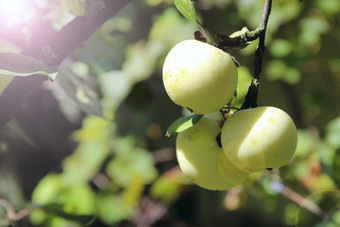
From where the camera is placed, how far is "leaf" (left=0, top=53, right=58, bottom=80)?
0.52 meters

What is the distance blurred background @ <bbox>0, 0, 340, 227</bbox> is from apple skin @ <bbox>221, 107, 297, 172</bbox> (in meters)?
0.75

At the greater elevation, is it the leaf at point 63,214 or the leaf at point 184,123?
the leaf at point 184,123

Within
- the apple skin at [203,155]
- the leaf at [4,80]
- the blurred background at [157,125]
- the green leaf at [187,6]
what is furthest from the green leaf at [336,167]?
the leaf at [4,80]

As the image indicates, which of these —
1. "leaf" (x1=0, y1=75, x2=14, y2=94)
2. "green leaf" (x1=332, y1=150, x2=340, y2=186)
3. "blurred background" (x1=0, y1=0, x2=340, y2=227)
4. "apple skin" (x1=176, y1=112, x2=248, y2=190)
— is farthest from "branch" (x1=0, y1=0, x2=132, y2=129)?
"green leaf" (x1=332, y1=150, x2=340, y2=186)

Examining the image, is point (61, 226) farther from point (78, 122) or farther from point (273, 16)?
point (273, 16)

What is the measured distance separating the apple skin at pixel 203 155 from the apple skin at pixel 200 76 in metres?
0.07

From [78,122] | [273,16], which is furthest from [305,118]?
[78,122]

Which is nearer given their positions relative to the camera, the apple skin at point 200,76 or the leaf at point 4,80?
the apple skin at point 200,76

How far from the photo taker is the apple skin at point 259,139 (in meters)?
0.47

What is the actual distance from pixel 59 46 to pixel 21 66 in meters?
0.11

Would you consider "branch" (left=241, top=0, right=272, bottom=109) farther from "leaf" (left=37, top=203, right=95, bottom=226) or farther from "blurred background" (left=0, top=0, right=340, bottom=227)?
"blurred background" (left=0, top=0, right=340, bottom=227)

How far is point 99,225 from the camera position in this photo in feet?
6.23

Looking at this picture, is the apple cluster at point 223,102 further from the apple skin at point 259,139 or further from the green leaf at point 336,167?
the green leaf at point 336,167

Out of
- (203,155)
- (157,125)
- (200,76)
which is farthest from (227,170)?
(157,125)
